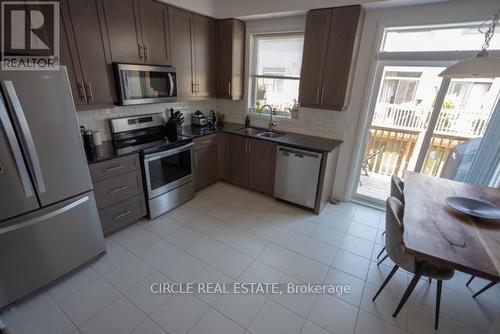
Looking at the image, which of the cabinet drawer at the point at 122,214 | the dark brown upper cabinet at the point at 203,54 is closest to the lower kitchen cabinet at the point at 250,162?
the dark brown upper cabinet at the point at 203,54

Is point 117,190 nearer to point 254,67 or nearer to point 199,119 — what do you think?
point 199,119

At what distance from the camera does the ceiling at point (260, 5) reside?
2354 millimetres

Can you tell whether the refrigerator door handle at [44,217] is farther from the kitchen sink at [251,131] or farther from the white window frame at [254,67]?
the white window frame at [254,67]

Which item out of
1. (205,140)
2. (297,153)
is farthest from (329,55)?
(205,140)

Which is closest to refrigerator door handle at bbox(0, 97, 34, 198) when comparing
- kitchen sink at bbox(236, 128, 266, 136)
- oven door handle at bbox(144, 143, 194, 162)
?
oven door handle at bbox(144, 143, 194, 162)

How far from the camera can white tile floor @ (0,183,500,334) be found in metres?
1.66

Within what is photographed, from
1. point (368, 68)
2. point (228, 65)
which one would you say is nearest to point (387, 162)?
point (368, 68)

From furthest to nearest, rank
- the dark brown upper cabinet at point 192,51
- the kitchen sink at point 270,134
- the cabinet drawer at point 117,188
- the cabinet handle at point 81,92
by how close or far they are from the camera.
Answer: the kitchen sink at point 270,134 → the dark brown upper cabinet at point 192,51 → the cabinet drawer at point 117,188 → the cabinet handle at point 81,92

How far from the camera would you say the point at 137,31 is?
2404 millimetres

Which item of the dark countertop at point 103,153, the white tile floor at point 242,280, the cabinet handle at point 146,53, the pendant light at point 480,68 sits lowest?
the white tile floor at point 242,280

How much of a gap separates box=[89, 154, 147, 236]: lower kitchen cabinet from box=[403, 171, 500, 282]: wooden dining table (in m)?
2.43

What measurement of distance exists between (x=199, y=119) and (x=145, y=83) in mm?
1039

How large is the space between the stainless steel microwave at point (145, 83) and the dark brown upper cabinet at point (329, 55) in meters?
1.63

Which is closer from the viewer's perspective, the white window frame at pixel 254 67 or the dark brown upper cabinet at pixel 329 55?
the dark brown upper cabinet at pixel 329 55
